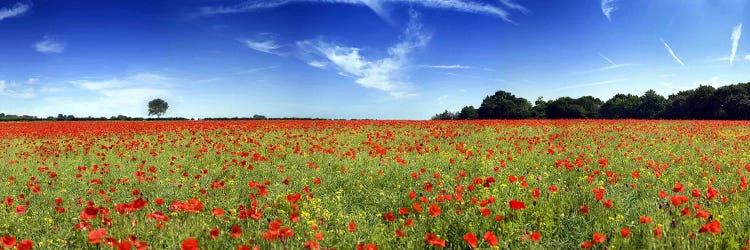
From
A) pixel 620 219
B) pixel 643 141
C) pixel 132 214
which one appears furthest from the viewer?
pixel 643 141

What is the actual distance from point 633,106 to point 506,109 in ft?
78.5

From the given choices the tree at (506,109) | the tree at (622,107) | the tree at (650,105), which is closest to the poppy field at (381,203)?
the tree at (506,109)

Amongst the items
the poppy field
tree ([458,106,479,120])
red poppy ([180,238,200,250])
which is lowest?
the poppy field

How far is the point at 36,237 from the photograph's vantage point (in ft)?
18.5

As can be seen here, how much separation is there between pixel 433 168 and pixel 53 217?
6.47 meters

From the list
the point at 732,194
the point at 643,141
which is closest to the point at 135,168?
the point at 732,194

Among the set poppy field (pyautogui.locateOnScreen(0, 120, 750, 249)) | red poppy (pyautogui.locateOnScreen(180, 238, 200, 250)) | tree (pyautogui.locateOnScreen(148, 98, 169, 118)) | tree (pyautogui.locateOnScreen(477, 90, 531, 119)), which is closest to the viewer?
red poppy (pyautogui.locateOnScreen(180, 238, 200, 250))

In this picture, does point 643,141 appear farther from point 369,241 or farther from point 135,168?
point 135,168

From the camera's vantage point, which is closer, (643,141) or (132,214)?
(132,214)

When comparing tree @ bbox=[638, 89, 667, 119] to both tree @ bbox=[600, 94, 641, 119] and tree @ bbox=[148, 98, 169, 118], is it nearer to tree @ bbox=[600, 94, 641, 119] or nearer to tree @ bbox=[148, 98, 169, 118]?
tree @ bbox=[600, 94, 641, 119]

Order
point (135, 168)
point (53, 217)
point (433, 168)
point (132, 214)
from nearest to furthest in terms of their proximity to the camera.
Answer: point (132, 214), point (53, 217), point (433, 168), point (135, 168)

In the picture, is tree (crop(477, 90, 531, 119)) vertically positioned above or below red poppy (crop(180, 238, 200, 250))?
above

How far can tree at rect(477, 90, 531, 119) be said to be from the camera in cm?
7975

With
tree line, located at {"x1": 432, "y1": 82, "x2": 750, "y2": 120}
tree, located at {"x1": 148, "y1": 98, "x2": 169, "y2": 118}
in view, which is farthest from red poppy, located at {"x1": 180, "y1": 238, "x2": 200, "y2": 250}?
tree, located at {"x1": 148, "y1": 98, "x2": 169, "y2": 118}
